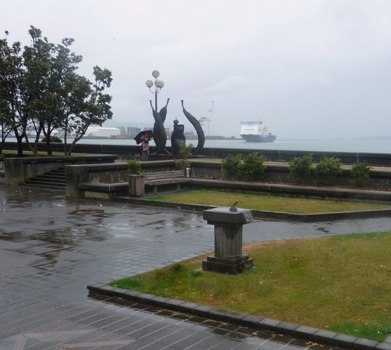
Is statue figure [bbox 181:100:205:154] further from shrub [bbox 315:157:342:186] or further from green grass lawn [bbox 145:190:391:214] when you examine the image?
shrub [bbox 315:157:342:186]

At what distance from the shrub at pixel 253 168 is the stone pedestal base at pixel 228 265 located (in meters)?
12.4

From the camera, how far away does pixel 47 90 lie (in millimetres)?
26641

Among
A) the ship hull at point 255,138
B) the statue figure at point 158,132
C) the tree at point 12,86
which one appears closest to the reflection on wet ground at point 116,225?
the tree at point 12,86

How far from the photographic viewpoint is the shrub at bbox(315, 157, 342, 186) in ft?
59.9

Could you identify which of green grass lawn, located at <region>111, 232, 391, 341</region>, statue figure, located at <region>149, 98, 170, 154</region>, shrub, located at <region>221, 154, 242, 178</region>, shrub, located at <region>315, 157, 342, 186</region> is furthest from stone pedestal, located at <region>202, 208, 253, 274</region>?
statue figure, located at <region>149, 98, 170, 154</region>

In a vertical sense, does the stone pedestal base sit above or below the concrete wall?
below

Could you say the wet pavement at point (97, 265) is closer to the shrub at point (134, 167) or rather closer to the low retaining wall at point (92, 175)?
the low retaining wall at point (92, 175)

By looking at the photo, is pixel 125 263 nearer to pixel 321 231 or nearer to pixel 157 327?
pixel 157 327

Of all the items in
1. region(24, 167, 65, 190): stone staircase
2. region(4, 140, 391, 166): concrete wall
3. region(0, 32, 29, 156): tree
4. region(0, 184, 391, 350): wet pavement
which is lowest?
region(0, 184, 391, 350): wet pavement

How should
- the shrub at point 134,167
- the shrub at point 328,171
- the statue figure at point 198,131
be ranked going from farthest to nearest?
the statue figure at point 198,131, the shrub at point 134,167, the shrub at point 328,171

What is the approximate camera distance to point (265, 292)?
22.7 ft

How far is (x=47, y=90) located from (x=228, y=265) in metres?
21.7

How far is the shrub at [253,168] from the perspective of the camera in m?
20.2

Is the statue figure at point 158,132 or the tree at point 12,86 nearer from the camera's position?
the tree at point 12,86
